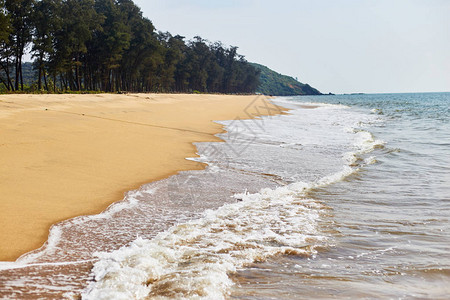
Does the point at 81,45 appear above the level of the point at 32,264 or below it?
above

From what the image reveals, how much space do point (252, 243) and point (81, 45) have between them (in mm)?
38042

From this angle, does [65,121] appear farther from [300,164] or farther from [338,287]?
[338,287]

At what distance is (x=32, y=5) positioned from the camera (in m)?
31.4

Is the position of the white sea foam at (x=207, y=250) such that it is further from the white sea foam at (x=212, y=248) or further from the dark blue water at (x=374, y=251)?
the dark blue water at (x=374, y=251)

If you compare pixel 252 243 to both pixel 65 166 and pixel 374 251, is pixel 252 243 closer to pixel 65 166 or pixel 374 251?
pixel 374 251

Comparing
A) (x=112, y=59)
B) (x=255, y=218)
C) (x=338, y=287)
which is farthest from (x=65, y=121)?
(x=112, y=59)

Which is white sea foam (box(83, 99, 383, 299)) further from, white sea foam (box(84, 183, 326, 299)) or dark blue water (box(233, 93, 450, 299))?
dark blue water (box(233, 93, 450, 299))

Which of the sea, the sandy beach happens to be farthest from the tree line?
the sea

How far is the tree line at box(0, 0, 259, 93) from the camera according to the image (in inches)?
1246

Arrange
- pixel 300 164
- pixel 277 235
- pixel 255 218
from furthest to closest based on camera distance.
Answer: pixel 300 164
pixel 255 218
pixel 277 235

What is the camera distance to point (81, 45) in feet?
119

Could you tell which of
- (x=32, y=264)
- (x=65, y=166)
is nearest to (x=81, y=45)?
(x=65, y=166)

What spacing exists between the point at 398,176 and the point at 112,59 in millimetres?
39769

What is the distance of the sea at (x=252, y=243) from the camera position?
8.44 ft
